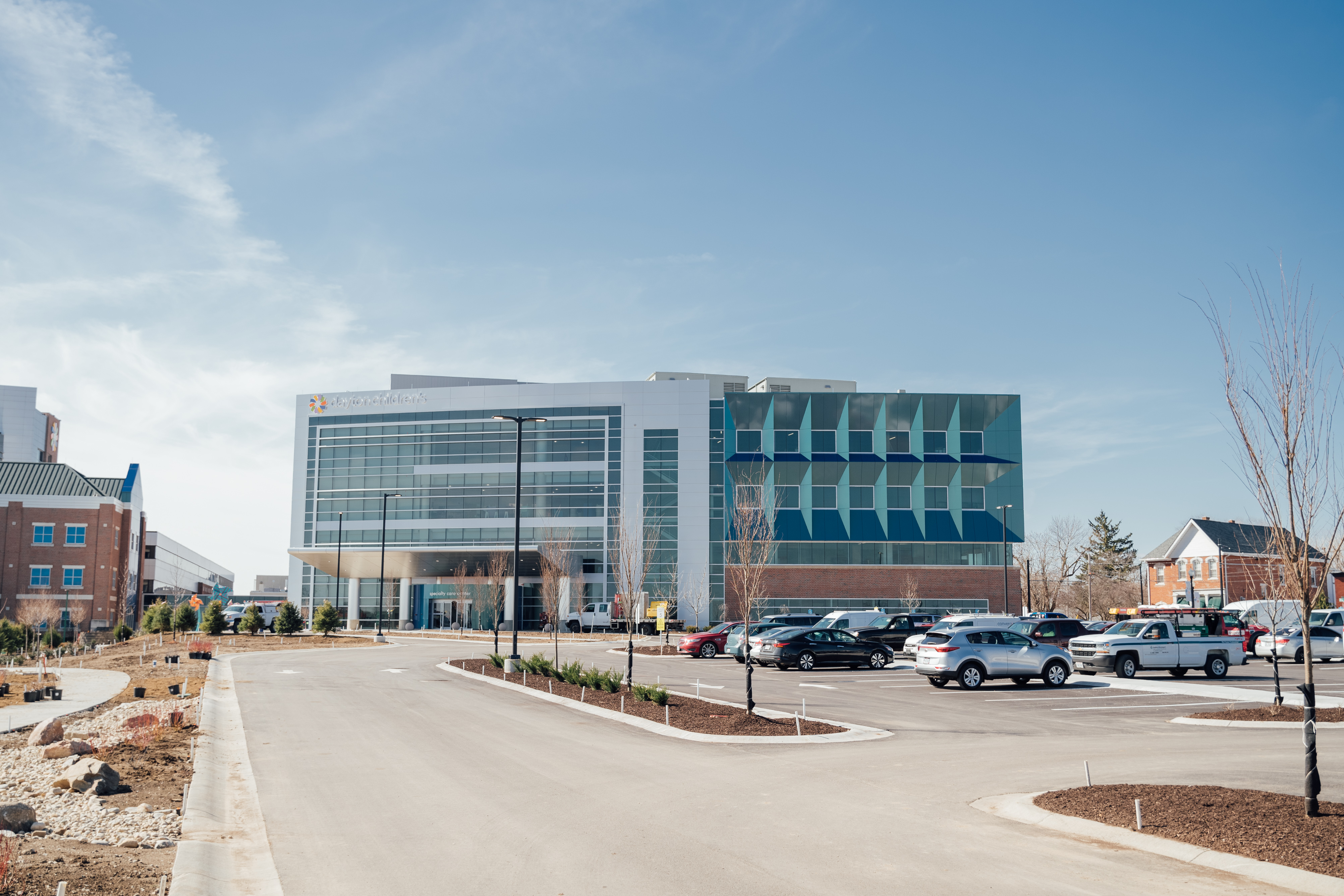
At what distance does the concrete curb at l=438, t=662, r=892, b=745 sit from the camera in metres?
16.7

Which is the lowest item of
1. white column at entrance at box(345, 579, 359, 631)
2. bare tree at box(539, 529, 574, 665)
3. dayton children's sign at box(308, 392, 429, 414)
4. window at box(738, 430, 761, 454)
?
white column at entrance at box(345, 579, 359, 631)

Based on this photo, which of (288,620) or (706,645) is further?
(288,620)

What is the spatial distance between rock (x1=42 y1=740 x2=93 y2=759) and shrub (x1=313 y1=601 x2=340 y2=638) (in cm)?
4558

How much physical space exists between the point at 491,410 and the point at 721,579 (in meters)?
23.7

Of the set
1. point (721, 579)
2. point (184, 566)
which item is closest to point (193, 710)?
point (721, 579)

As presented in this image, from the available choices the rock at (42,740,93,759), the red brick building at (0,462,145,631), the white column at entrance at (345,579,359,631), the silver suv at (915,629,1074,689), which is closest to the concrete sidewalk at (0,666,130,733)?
the rock at (42,740,93,759)

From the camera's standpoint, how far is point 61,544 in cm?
7219

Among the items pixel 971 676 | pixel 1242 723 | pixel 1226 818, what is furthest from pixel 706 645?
pixel 1226 818

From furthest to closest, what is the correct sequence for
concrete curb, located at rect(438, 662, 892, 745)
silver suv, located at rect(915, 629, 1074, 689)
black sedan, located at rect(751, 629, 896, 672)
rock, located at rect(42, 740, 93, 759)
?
black sedan, located at rect(751, 629, 896, 672) → silver suv, located at rect(915, 629, 1074, 689) → concrete curb, located at rect(438, 662, 892, 745) → rock, located at rect(42, 740, 93, 759)

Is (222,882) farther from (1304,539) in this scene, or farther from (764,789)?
(1304,539)

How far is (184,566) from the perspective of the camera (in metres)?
135

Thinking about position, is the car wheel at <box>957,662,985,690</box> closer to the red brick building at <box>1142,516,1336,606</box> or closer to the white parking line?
the white parking line

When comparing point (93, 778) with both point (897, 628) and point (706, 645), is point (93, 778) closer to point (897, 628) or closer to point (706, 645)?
point (706, 645)

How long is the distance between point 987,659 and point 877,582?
173ft
